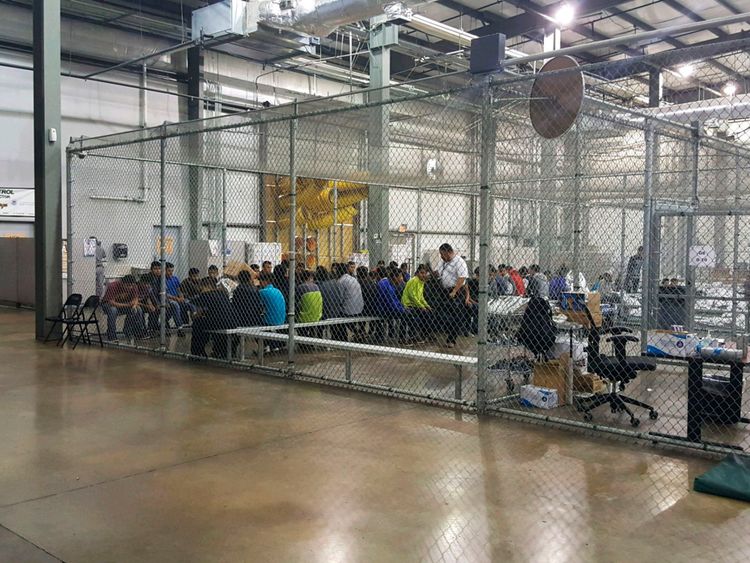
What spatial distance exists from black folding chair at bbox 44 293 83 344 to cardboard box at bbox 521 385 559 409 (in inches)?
269

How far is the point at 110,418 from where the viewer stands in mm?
6000

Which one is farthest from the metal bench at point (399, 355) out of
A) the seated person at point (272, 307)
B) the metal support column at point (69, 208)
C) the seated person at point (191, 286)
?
the metal support column at point (69, 208)

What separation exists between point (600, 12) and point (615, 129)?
7.98m

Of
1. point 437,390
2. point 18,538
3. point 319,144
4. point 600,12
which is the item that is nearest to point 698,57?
point 437,390

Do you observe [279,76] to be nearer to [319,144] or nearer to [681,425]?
[319,144]

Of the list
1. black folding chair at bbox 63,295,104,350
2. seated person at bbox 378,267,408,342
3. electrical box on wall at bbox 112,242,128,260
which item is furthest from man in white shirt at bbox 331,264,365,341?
electrical box on wall at bbox 112,242,128,260

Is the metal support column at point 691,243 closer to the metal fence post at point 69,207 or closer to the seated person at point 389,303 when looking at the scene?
the seated person at point 389,303

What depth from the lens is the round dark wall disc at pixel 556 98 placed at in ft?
17.9

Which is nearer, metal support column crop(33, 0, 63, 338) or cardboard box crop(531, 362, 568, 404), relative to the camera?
cardboard box crop(531, 362, 568, 404)

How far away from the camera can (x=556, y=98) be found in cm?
563

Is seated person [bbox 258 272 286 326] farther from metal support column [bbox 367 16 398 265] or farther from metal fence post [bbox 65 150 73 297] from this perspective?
metal fence post [bbox 65 150 73 297]

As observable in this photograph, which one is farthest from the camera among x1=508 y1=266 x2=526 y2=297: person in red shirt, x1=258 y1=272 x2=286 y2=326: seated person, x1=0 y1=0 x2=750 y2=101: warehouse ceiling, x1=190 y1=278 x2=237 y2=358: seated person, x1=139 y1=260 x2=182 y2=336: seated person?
x1=0 y1=0 x2=750 y2=101: warehouse ceiling

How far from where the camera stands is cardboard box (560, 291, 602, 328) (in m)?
6.37

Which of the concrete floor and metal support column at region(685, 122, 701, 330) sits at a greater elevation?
metal support column at region(685, 122, 701, 330)
